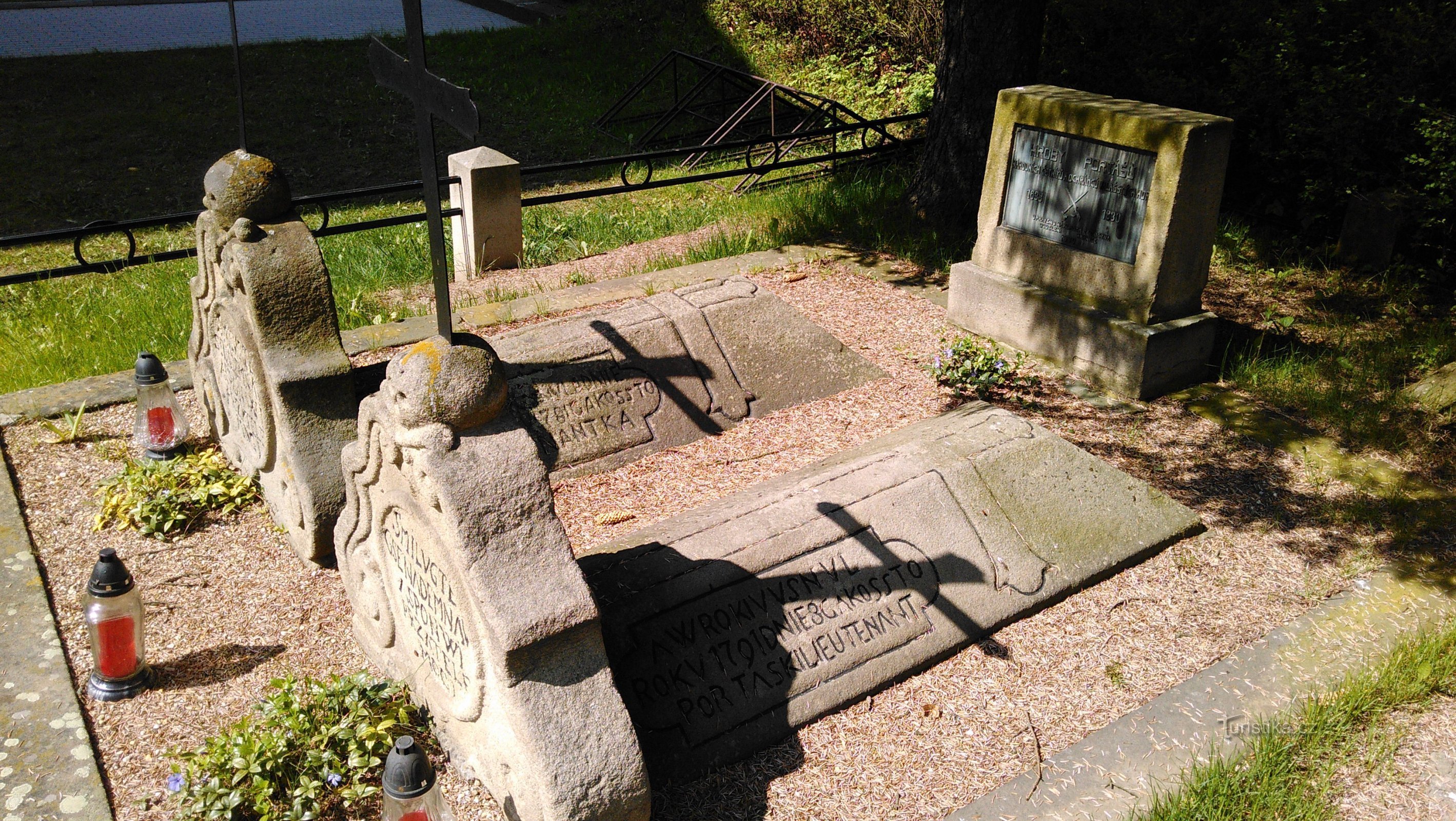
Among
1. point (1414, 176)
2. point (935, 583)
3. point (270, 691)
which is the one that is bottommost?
point (270, 691)

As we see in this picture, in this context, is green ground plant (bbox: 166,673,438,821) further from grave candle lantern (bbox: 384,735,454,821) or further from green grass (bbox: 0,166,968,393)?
green grass (bbox: 0,166,968,393)

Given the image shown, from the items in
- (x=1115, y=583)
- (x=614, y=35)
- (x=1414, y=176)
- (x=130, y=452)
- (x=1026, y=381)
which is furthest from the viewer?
(x=614, y=35)

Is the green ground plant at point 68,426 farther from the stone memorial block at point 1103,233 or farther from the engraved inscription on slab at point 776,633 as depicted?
the stone memorial block at point 1103,233

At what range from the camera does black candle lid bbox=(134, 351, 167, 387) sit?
16.6 ft

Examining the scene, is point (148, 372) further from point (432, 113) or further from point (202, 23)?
point (202, 23)

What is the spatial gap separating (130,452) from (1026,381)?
15.7 feet

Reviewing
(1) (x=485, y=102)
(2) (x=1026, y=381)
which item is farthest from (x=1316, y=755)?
(1) (x=485, y=102)

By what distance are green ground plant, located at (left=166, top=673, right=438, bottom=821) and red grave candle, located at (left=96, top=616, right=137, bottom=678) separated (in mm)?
477

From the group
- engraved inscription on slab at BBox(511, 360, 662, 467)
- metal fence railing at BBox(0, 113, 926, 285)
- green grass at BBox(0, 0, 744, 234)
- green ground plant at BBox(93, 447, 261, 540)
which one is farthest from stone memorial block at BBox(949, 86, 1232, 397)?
green grass at BBox(0, 0, 744, 234)

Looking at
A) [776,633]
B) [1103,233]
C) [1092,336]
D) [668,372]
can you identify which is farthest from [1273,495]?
[668,372]

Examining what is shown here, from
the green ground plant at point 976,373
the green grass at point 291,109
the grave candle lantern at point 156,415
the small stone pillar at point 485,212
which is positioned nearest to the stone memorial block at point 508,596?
the grave candle lantern at point 156,415

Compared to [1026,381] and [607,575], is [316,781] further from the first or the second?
[1026,381]

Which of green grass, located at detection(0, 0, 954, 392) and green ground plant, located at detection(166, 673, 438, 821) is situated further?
green grass, located at detection(0, 0, 954, 392)

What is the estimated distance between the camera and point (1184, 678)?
394 centimetres
